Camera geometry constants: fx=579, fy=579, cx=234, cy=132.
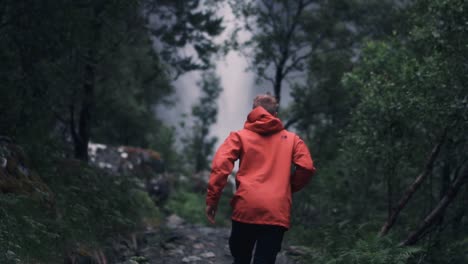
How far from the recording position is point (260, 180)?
617 cm

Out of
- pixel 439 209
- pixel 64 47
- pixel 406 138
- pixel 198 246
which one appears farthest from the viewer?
pixel 198 246

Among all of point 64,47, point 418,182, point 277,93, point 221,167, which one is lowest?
point 418,182

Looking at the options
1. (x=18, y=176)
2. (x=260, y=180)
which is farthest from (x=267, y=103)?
(x=18, y=176)

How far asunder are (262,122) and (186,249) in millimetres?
6413

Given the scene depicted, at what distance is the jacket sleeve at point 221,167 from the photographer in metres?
6.14

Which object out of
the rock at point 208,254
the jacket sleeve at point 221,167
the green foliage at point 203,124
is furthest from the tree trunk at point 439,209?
the green foliage at point 203,124

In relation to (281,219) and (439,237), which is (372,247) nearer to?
(439,237)

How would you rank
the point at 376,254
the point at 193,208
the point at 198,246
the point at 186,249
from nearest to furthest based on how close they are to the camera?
the point at 376,254, the point at 186,249, the point at 198,246, the point at 193,208

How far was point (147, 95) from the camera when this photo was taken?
3288cm

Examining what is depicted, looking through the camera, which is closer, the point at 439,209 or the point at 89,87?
the point at 439,209

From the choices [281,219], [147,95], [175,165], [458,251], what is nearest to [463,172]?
[458,251]

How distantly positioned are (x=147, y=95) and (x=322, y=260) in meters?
24.2

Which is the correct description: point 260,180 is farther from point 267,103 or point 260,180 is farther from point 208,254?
point 208,254

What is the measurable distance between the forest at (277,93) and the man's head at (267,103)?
10.5 ft
